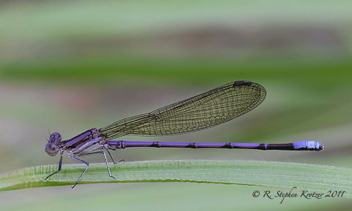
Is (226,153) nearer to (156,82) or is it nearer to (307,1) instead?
(156,82)

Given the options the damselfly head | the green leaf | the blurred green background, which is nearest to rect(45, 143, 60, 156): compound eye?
the damselfly head

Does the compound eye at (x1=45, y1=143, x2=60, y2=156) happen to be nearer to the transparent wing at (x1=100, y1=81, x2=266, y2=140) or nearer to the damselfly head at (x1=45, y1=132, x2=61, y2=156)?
the damselfly head at (x1=45, y1=132, x2=61, y2=156)

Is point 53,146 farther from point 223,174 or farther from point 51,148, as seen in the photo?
point 223,174

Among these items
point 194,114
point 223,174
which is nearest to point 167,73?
point 194,114

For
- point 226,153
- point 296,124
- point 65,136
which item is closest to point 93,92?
point 65,136

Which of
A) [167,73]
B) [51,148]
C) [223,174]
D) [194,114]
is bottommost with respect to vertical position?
[223,174]

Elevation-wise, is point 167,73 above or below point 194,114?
above
